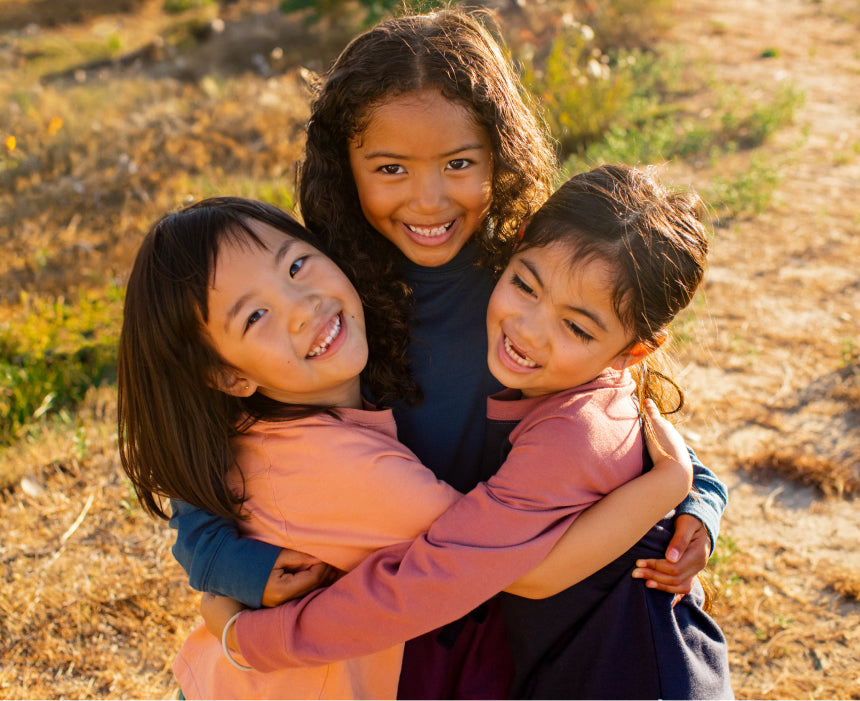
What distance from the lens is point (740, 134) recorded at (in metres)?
5.87

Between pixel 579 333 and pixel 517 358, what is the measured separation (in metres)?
0.16

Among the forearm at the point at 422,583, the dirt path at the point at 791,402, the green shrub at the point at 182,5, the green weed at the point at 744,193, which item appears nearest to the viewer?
the forearm at the point at 422,583

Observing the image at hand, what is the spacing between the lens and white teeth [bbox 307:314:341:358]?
178cm

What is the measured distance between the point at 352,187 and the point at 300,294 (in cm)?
49

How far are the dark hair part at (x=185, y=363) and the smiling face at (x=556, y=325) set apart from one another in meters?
0.50

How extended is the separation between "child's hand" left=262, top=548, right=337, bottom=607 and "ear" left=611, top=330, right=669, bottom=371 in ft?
2.82

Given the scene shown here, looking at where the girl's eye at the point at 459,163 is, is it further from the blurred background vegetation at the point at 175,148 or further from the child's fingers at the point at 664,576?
the blurred background vegetation at the point at 175,148

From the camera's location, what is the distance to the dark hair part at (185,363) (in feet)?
5.66

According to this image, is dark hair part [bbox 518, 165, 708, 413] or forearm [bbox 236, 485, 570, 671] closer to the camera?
forearm [bbox 236, 485, 570, 671]

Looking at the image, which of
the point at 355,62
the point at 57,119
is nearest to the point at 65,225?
the point at 57,119

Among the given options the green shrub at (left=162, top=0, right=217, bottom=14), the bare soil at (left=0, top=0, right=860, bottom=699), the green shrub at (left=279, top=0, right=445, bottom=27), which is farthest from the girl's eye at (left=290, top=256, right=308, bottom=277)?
the green shrub at (left=162, top=0, right=217, bottom=14)

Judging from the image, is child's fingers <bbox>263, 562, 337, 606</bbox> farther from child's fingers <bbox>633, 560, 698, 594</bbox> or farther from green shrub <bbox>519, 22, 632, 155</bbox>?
green shrub <bbox>519, 22, 632, 155</bbox>

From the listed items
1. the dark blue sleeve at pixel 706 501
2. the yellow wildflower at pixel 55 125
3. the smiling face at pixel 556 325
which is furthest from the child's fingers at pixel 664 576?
the yellow wildflower at pixel 55 125

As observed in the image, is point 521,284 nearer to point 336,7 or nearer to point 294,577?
point 294,577
